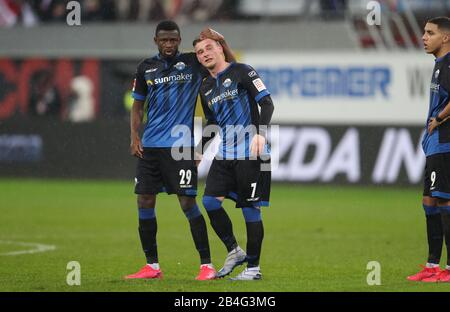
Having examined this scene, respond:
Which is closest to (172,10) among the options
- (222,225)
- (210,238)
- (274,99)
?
(274,99)

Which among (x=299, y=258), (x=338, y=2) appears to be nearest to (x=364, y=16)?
(x=338, y=2)

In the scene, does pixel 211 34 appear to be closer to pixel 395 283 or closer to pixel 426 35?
pixel 426 35

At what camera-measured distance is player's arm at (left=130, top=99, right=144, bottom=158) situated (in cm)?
962

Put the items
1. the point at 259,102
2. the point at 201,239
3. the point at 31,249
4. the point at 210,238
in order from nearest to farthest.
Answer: the point at 259,102 → the point at 201,239 → the point at 31,249 → the point at 210,238

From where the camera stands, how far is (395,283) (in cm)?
915

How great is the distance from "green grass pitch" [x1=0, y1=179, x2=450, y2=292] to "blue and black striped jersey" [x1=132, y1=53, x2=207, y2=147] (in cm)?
132

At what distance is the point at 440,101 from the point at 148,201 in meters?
2.83

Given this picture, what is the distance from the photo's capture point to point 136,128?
970 centimetres

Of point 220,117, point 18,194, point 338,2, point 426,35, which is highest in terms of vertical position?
point 338,2

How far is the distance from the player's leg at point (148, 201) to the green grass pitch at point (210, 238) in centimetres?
23

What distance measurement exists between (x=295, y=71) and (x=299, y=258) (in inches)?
473

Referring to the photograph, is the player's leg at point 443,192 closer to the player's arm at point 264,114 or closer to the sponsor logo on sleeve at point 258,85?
the player's arm at point 264,114

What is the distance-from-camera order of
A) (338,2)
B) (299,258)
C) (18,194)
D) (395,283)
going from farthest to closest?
1. (338,2)
2. (18,194)
3. (299,258)
4. (395,283)

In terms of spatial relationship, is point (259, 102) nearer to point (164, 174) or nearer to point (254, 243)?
point (164, 174)
